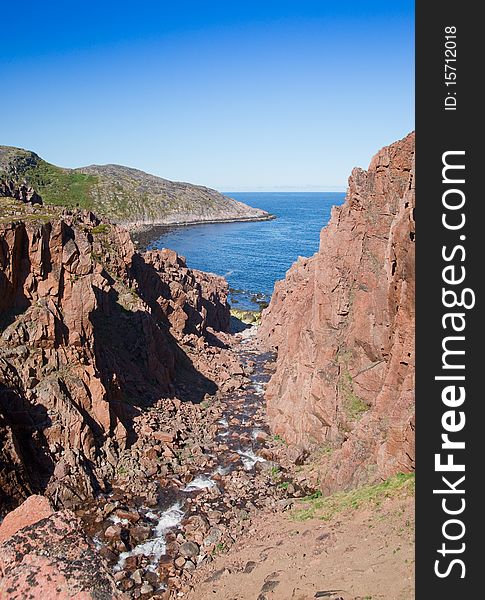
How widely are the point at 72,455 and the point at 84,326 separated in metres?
9.15

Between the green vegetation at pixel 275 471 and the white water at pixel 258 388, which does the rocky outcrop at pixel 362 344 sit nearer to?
the green vegetation at pixel 275 471

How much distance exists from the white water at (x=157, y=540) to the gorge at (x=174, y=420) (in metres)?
0.11

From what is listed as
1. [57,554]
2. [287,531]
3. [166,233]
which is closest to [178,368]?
[287,531]

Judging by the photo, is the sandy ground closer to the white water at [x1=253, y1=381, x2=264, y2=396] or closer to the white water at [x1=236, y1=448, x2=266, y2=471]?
the white water at [x1=236, y1=448, x2=266, y2=471]

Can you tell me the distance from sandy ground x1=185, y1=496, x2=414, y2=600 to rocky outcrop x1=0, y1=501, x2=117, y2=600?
6393 millimetres

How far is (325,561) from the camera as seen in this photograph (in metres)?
19.5

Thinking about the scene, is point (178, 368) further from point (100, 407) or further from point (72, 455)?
point (72, 455)

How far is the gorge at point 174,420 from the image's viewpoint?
2247 cm

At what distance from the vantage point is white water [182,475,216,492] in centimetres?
3186

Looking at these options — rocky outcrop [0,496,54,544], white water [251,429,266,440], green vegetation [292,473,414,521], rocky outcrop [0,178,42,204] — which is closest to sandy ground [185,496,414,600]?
green vegetation [292,473,414,521]

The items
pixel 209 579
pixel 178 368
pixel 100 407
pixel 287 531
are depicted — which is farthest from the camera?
pixel 178 368

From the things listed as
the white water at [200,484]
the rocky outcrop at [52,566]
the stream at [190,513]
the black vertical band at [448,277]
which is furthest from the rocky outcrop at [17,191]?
the black vertical band at [448,277]

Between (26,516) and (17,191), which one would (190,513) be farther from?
(17,191)

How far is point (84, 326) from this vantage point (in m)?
35.7
